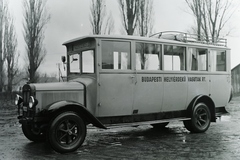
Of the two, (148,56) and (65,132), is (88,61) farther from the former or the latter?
(65,132)

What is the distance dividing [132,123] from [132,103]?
1.51 ft

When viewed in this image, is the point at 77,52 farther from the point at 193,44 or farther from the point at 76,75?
the point at 193,44

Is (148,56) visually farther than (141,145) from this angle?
Yes

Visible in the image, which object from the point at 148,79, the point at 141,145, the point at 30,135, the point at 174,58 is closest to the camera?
the point at 141,145

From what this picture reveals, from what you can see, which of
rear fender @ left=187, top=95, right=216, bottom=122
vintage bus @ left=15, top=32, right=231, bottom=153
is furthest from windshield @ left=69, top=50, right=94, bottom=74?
rear fender @ left=187, top=95, right=216, bottom=122

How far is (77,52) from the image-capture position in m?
7.31

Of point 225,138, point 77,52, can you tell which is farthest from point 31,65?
point 225,138

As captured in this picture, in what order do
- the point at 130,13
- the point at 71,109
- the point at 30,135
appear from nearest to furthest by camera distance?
the point at 71,109 < the point at 30,135 < the point at 130,13

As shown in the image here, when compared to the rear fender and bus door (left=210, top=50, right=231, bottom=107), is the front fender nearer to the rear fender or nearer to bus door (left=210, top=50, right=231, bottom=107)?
the rear fender

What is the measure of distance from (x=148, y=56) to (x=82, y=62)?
1.60 m

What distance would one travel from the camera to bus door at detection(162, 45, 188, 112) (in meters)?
7.69

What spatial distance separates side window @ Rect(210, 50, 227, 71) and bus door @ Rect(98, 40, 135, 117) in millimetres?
2898

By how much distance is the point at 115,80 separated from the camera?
677cm

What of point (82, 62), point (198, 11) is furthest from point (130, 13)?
point (82, 62)
